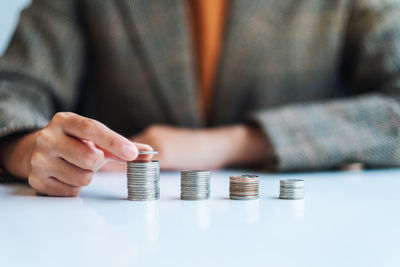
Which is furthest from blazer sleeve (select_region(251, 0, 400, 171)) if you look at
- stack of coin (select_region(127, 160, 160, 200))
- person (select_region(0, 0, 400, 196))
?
stack of coin (select_region(127, 160, 160, 200))

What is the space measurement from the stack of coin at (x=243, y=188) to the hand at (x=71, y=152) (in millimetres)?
181

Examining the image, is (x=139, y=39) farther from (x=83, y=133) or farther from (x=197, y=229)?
(x=197, y=229)

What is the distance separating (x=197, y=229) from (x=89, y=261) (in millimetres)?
181

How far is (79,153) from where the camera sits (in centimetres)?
84

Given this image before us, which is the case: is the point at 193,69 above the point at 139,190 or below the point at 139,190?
above

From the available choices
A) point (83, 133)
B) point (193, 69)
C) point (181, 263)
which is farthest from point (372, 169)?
point (181, 263)

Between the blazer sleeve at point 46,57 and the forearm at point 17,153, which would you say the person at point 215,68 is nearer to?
the blazer sleeve at point 46,57

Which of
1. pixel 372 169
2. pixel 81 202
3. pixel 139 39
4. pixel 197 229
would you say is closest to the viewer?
pixel 197 229

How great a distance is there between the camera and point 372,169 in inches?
55.1

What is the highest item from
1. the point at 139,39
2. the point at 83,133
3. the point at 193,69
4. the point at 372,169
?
the point at 139,39

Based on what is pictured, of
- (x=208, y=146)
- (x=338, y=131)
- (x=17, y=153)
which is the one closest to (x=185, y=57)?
(x=208, y=146)

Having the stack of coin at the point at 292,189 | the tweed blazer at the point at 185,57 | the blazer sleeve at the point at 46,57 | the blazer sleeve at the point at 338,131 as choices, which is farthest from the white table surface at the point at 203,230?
the tweed blazer at the point at 185,57

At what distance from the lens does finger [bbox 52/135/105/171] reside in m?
0.84

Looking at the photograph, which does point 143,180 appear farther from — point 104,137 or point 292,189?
point 292,189
